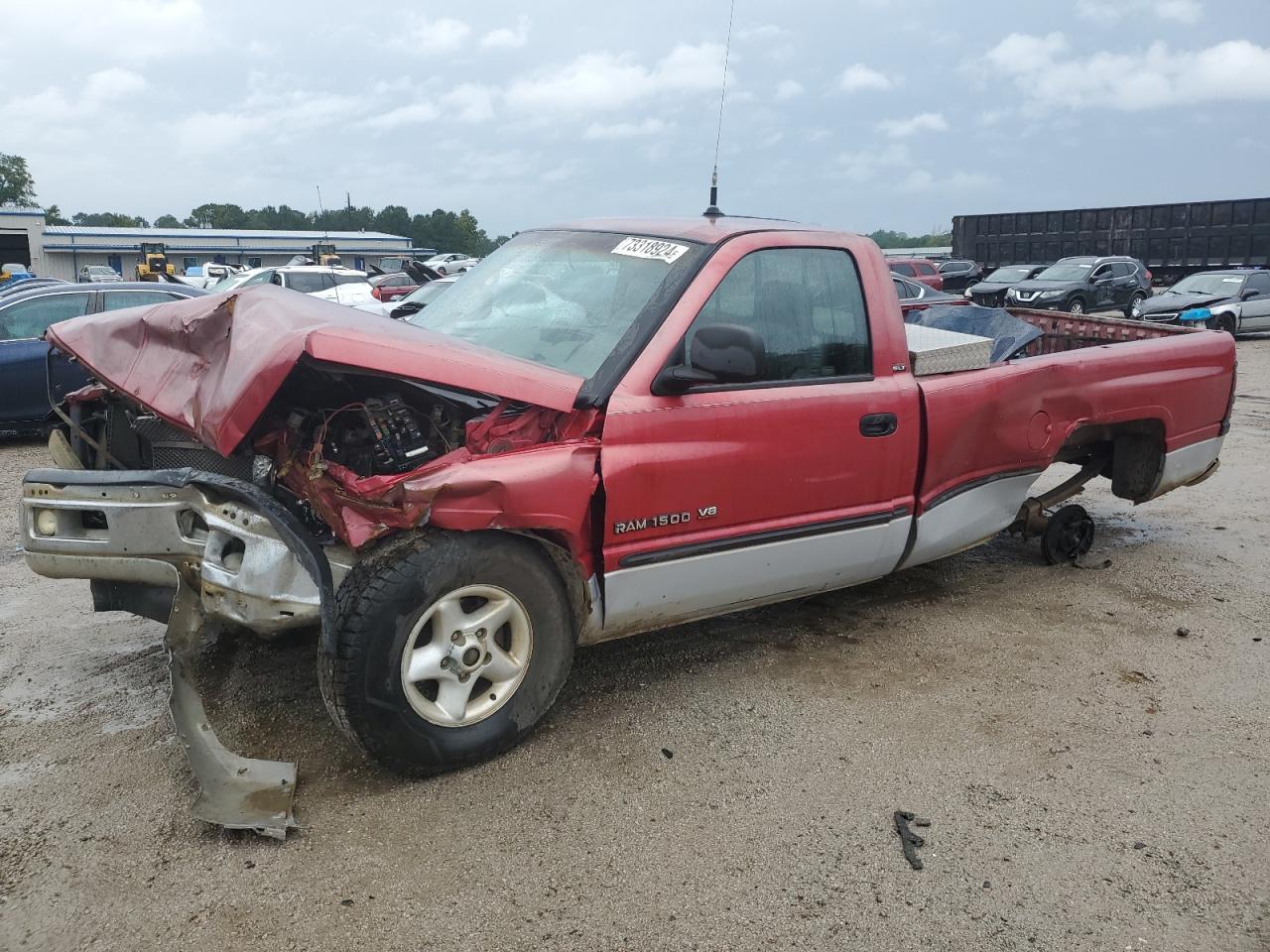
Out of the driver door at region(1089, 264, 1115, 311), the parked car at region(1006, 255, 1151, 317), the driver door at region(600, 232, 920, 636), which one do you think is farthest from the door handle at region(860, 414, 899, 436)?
the driver door at region(1089, 264, 1115, 311)

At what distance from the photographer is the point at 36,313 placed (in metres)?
9.52

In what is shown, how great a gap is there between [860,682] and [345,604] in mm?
2100

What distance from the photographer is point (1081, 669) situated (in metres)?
4.20

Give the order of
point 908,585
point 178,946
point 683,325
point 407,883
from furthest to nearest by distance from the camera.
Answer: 1. point 908,585
2. point 683,325
3. point 407,883
4. point 178,946

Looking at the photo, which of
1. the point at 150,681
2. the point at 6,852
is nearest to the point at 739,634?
the point at 150,681

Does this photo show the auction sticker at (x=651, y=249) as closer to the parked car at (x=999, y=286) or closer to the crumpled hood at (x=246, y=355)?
the crumpled hood at (x=246, y=355)

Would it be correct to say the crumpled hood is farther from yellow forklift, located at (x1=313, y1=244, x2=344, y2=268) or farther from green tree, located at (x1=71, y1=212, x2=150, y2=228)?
green tree, located at (x1=71, y1=212, x2=150, y2=228)

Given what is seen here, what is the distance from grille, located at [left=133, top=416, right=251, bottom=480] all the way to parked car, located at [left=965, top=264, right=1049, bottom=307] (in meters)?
20.5

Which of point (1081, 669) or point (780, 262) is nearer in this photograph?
point (780, 262)

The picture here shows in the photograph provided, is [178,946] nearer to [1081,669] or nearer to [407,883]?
[407,883]

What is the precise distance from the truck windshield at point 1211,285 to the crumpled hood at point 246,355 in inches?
777

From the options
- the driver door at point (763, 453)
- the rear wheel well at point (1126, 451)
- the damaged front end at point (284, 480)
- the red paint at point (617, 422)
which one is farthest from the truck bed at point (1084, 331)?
the damaged front end at point (284, 480)

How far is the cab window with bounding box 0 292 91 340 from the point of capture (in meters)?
9.38

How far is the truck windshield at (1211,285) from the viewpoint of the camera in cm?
1912
